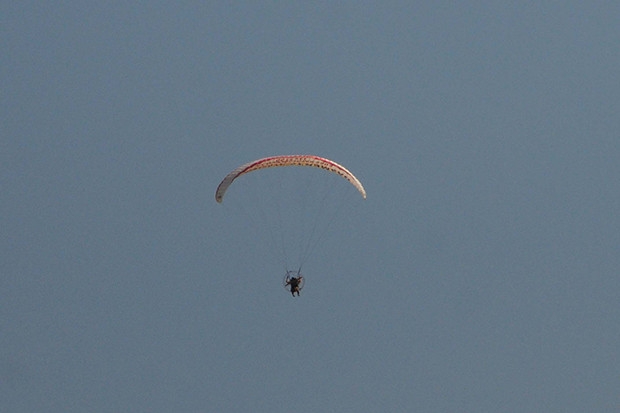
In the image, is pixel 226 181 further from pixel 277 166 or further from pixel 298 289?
pixel 298 289

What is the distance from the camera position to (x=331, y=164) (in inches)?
2133

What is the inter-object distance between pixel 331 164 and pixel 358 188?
141 cm

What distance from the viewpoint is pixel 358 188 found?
53938 mm

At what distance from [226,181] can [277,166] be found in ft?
6.67

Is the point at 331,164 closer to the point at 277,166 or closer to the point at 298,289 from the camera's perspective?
the point at 277,166

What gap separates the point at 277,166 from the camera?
53719mm

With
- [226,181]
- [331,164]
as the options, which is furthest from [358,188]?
[226,181]

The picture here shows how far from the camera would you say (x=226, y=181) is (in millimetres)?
53812

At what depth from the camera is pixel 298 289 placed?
2243 inches

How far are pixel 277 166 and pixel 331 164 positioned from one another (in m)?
2.12

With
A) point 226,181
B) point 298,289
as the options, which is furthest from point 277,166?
point 298,289

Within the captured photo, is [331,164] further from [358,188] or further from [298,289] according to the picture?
[298,289]

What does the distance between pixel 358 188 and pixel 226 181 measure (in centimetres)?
505

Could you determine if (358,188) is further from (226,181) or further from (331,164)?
(226,181)
